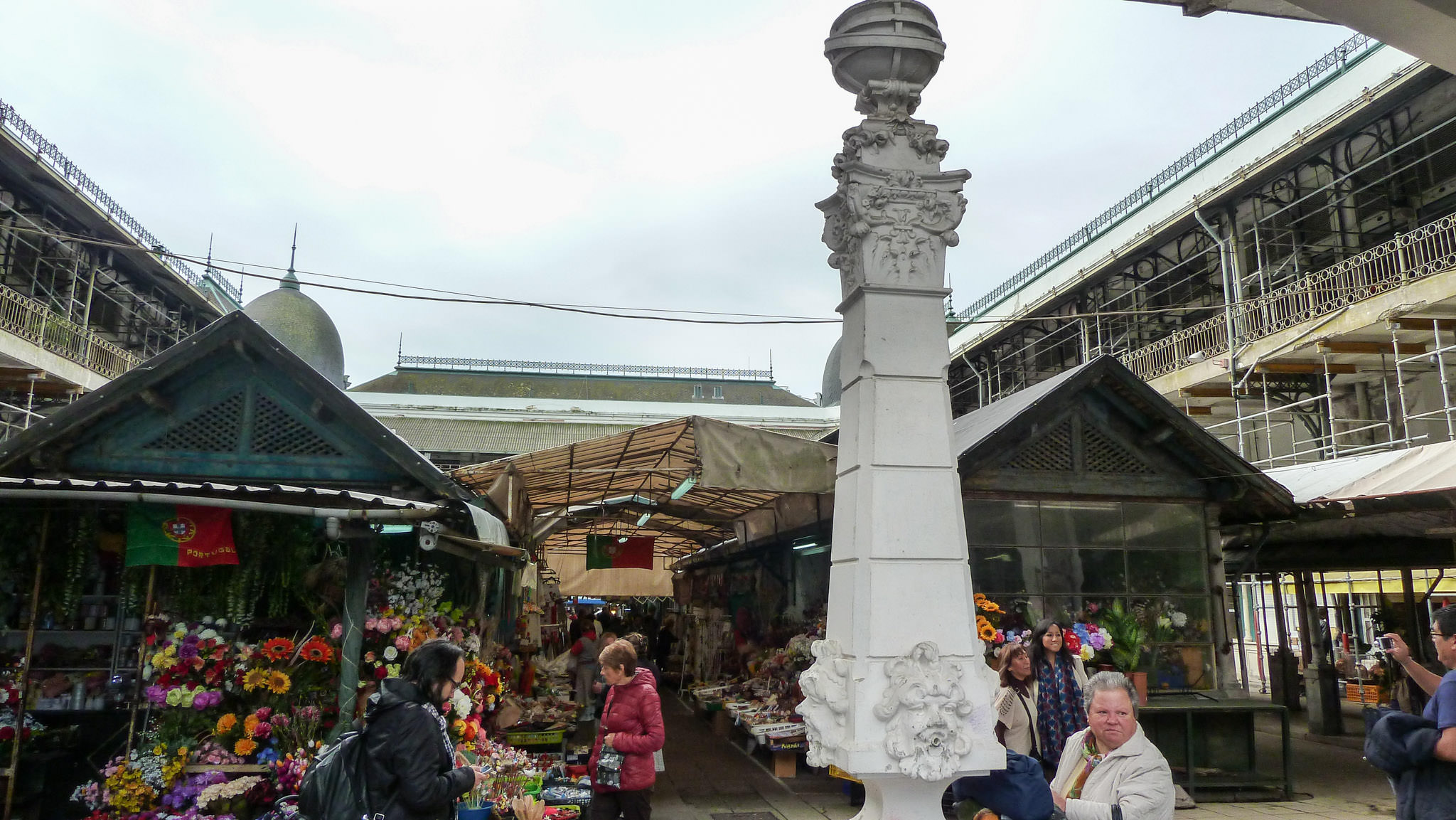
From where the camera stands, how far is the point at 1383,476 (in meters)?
9.16

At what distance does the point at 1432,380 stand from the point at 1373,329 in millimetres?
2449

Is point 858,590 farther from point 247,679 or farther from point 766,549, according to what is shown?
point 766,549

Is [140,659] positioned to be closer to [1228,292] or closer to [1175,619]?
[1175,619]

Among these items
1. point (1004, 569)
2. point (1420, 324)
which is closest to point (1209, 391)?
point (1420, 324)

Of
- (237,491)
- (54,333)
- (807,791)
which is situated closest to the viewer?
(237,491)

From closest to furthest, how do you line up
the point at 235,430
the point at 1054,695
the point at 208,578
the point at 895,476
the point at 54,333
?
the point at 895,476, the point at 1054,695, the point at 208,578, the point at 235,430, the point at 54,333

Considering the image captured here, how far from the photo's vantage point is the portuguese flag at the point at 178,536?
7082mm

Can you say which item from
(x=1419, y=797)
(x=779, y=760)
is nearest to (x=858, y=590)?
(x=1419, y=797)

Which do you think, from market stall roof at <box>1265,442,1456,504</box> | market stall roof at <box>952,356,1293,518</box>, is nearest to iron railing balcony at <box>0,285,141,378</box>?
market stall roof at <box>952,356,1293,518</box>

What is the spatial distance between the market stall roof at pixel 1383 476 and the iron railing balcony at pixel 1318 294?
14.3 ft

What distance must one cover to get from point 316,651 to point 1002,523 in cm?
690

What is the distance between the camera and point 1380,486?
8.95m

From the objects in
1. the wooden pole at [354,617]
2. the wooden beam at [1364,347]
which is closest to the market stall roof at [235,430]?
the wooden pole at [354,617]

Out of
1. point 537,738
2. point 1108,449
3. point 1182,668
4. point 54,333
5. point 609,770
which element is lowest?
point 537,738
